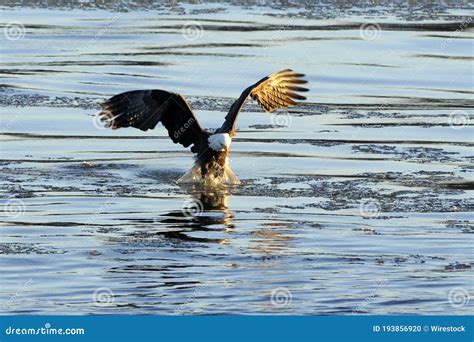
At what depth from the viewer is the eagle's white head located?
15008mm

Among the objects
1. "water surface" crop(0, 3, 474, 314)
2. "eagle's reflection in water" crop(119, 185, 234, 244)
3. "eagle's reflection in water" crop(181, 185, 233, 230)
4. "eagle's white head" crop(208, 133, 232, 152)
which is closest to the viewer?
"water surface" crop(0, 3, 474, 314)

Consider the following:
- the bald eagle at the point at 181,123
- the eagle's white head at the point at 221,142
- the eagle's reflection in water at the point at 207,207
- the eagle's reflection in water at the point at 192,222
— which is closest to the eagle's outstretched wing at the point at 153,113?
the bald eagle at the point at 181,123

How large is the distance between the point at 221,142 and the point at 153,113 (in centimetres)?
77

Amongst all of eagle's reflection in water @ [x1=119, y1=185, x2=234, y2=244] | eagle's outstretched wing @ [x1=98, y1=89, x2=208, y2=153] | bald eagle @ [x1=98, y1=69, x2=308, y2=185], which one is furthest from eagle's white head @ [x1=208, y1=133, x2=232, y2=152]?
eagle's reflection in water @ [x1=119, y1=185, x2=234, y2=244]

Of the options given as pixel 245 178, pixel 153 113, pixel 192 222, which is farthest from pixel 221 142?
pixel 192 222

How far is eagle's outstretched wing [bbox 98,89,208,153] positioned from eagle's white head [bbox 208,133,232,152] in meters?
0.23

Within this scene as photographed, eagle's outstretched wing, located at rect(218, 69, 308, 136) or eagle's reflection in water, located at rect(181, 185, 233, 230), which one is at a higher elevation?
eagle's outstretched wing, located at rect(218, 69, 308, 136)

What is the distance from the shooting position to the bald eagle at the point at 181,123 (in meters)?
14.7

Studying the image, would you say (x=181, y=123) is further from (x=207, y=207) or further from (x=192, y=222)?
(x=192, y=222)

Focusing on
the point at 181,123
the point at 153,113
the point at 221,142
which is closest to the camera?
the point at 153,113

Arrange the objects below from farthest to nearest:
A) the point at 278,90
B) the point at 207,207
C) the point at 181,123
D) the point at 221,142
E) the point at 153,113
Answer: the point at 278,90
the point at 181,123
the point at 221,142
the point at 153,113
the point at 207,207

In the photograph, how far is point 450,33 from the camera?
26.7 m

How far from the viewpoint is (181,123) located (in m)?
15.3

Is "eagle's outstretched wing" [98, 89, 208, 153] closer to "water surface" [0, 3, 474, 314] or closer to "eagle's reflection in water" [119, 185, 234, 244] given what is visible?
"water surface" [0, 3, 474, 314]
